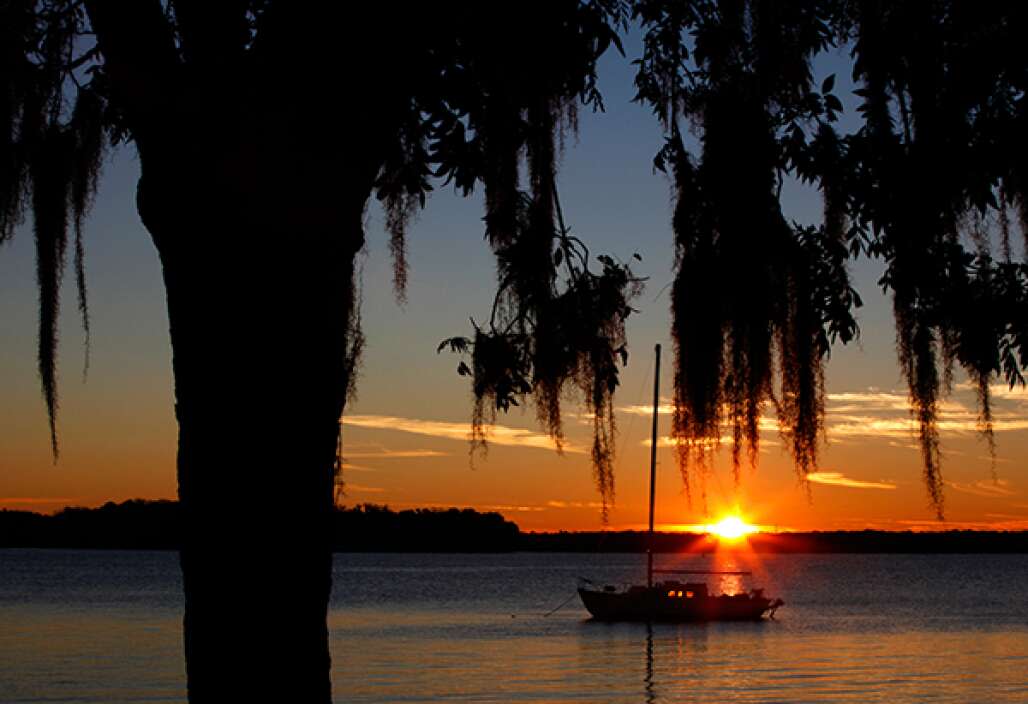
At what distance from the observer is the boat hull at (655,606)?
259 ft

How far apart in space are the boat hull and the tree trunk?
246 feet

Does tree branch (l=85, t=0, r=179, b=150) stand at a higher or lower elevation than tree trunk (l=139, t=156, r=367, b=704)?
higher

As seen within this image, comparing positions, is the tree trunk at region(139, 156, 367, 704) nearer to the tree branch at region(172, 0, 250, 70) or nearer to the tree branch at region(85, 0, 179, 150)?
the tree branch at region(85, 0, 179, 150)

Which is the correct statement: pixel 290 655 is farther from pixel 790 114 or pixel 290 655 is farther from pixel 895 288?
pixel 790 114

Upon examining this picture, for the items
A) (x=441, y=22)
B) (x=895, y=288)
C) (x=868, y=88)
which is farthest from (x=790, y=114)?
(x=441, y=22)

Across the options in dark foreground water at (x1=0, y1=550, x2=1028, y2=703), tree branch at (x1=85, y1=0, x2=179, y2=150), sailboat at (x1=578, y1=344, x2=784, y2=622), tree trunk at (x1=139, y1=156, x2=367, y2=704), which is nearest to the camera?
tree trunk at (x1=139, y1=156, x2=367, y2=704)

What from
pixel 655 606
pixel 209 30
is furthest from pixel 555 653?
pixel 209 30

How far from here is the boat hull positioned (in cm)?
7894

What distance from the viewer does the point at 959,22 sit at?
5.98m

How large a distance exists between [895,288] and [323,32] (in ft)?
8.83

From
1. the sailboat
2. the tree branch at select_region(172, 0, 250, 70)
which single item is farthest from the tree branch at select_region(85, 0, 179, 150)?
the sailboat

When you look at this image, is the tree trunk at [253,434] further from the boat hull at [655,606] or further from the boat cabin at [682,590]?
the boat cabin at [682,590]

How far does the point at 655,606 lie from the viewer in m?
78.9

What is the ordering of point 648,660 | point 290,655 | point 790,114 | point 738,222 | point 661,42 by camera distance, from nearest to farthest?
1. point 290,655
2. point 738,222
3. point 790,114
4. point 661,42
5. point 648,660
